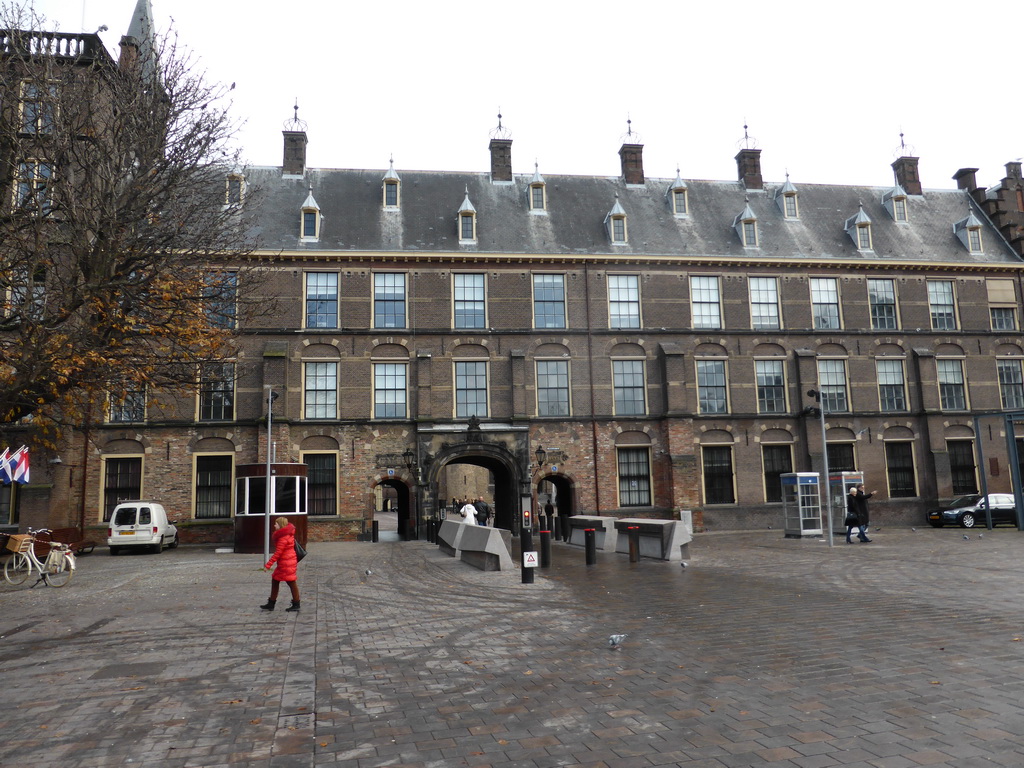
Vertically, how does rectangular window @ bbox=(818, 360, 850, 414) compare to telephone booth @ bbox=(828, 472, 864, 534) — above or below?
above

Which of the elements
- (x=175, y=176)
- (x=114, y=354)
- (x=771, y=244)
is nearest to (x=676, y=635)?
(x=114, y=354)

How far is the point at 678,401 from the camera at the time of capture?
30.2m

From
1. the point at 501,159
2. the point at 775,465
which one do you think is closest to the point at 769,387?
the point at 775,465

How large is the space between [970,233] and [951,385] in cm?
761

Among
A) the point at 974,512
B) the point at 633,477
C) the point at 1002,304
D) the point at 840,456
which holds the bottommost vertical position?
the point at 974,512

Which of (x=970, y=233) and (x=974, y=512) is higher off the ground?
(x=970, y=233)

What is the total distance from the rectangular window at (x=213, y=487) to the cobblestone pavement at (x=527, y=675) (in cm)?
1462

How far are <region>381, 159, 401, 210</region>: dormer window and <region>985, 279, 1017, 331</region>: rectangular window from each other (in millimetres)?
27083

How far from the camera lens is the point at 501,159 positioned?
34188 millimetres

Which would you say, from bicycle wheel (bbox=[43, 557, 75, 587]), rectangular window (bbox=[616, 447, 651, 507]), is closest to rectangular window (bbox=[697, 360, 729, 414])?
rectangular window (bbox=[616, 447, 651, 507])

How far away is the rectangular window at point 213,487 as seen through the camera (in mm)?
28188

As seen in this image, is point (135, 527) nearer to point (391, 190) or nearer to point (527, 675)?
point (391, 190)

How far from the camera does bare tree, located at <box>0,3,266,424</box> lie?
12.3 m

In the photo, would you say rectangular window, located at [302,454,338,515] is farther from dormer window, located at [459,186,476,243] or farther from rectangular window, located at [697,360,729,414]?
rectangular window, located at [697,360,729,414]
